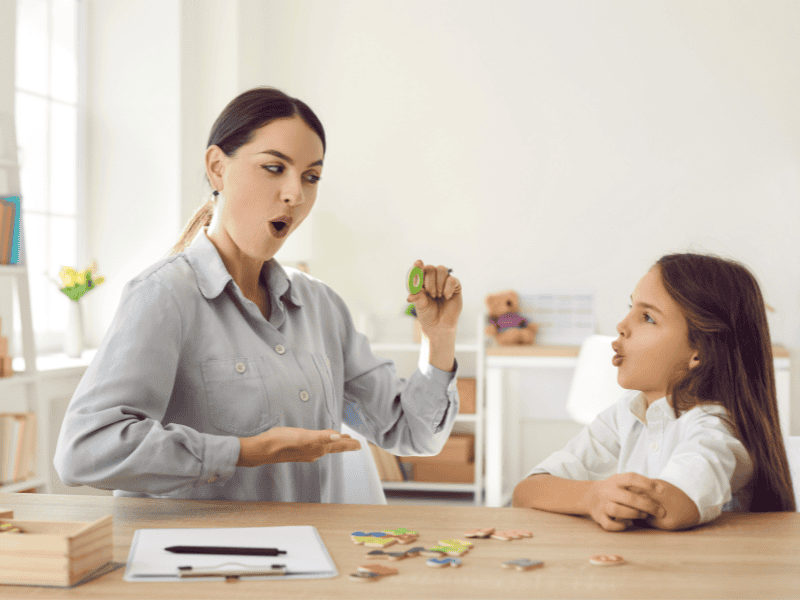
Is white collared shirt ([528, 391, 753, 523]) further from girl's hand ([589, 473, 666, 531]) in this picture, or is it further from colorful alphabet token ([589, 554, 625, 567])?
colorful alphabet token ([589, 554, 625, 567])

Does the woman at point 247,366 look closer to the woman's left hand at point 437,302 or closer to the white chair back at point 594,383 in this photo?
the woman's left hand at point 437,302

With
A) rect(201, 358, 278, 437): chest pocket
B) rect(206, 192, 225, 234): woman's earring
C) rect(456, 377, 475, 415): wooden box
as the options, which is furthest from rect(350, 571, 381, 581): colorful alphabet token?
rect(456, 377, 475, 415): wooden box

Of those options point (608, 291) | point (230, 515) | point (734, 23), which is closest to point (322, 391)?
point (230, 515)

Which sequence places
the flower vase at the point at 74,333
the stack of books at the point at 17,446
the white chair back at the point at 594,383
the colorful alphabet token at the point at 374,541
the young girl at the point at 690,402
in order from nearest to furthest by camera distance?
1. the colorful alphabet token at the point at 374,541
2. the young girl at the point at 690,402
3. the stack of books at the point at 17,446
4. the white chair back at the point at 594,383
5. the flower vase at the point at 74,333

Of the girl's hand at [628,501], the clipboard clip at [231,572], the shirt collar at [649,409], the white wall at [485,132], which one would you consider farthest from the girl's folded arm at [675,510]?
the white wall at [485,132]

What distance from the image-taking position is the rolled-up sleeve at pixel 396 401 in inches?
52.9

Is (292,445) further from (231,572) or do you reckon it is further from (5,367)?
(5,367)

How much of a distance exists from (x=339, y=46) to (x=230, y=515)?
139 inches

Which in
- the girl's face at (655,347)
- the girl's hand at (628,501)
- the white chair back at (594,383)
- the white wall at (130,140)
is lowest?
the white chair back at (594,383)

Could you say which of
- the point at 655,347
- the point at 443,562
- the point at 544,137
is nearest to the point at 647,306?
the point at 655,347

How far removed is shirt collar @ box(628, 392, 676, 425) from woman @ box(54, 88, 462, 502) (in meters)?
0.31

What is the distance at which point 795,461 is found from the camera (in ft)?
3.95

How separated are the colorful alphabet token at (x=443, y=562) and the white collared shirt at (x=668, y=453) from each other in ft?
1.08

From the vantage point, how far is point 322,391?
4.24ft
